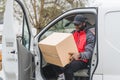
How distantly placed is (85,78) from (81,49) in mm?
407

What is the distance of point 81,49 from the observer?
494 cm

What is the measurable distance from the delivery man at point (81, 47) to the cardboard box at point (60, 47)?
0.36ft

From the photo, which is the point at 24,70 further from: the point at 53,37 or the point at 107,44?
the point at 107,44

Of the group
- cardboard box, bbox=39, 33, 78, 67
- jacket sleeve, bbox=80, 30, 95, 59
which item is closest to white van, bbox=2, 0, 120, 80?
jacket sleeve, bbox=80, 30, 95, 59

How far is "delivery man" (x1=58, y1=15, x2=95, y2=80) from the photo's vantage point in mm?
4801

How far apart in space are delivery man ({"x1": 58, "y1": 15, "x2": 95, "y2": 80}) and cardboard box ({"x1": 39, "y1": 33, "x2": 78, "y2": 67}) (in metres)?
0.11

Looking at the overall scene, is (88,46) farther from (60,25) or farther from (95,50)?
(60,25)

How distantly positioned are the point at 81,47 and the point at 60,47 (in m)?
0.40

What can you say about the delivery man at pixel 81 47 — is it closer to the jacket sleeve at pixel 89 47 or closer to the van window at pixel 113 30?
the jacket sleeve at pixel 89 47

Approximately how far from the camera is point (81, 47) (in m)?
4.95

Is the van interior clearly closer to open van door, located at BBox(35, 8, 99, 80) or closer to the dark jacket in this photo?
open van door, located at BBox(35, 8, 99, 80)

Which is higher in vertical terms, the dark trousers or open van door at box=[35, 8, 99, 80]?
open van door at box=[35, 8, 99, 80]

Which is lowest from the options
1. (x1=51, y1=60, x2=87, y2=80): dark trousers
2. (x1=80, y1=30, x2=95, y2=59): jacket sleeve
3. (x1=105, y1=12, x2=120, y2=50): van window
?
(x1=51, y1=60, x2=87, y2=80): dark trousers

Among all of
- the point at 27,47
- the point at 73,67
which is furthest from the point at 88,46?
the point at 27,47
